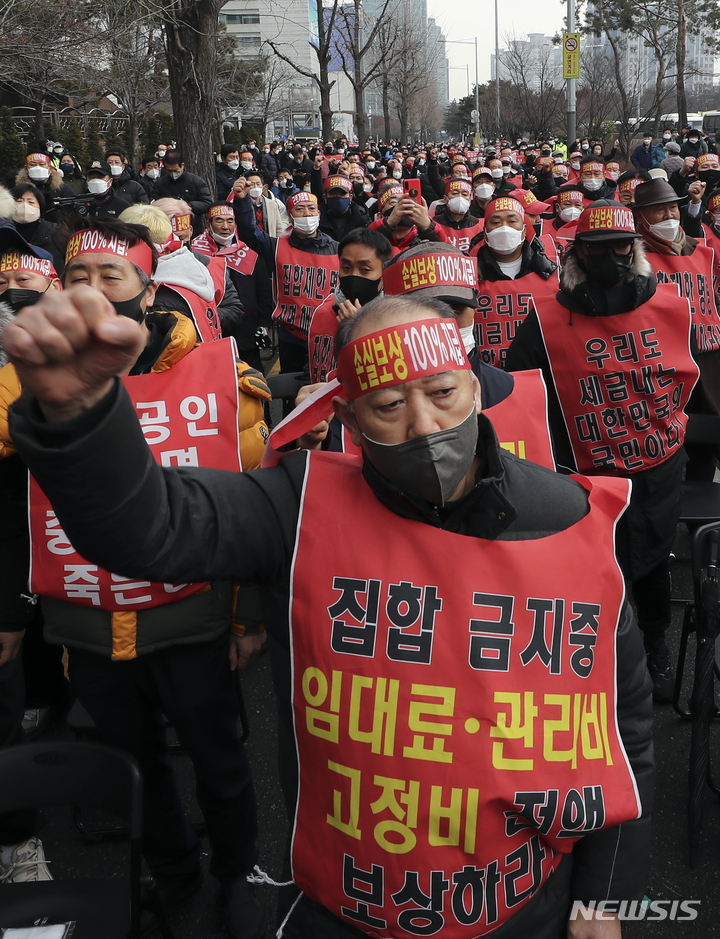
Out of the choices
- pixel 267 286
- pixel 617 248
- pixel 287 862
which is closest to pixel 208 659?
pixel 287 862

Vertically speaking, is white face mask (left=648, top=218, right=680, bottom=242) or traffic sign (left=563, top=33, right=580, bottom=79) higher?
traffic sign (left=563, top=33, right=580, bottom=79)

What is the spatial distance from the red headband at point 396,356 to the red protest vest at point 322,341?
324cm

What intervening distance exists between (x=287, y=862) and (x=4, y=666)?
1.54 m

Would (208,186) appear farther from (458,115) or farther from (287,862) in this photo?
(458,115)

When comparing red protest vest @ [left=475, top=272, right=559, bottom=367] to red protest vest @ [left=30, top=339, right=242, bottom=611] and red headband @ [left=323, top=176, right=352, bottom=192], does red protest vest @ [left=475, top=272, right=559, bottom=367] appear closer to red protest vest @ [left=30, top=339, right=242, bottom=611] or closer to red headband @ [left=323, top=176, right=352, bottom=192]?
red protest vest @ [left=30, top=339, right=242, bottom=611]

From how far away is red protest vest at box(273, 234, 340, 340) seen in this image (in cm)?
637

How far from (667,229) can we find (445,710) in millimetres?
4288

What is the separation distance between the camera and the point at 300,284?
6.46 m

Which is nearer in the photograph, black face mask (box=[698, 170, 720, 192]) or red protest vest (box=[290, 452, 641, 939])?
red protest vest (box=[290, 452, 641, 939])

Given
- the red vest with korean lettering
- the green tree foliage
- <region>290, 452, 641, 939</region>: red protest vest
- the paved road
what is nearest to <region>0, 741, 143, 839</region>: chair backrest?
the paved road

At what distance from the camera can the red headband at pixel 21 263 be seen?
10.7 feet

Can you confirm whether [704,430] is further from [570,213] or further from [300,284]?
[570,213]

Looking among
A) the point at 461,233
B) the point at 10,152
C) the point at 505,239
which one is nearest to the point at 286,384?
the point at 505,239

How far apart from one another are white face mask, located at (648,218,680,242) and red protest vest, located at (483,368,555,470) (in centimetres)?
260
